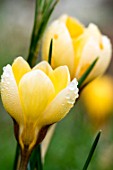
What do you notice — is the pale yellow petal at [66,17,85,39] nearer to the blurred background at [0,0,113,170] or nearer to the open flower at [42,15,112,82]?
the open flower at [42,15,112,82]

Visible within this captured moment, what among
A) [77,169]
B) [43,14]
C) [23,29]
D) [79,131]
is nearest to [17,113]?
[43,14]

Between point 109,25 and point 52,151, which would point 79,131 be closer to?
point 52,151

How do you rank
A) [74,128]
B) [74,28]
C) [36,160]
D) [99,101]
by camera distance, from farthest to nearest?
[74,128]
[99,101]
[74,28]
[36,160]

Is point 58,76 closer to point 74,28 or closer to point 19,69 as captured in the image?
point 19,69

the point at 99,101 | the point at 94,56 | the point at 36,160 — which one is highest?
the point at 99,101

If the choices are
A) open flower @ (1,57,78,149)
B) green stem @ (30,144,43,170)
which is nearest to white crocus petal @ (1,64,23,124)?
open flower @ (1,57,78,149)

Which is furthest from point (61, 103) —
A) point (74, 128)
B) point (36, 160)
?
point (74, 128)
